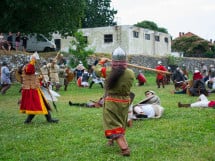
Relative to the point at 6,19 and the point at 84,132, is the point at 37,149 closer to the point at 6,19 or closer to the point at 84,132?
the point at 84,132

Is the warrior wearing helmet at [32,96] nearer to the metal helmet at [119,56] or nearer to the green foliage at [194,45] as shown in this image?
the metal helmet at [119,56]

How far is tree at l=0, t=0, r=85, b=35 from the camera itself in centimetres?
2077

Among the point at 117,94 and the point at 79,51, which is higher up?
the point at 79,51

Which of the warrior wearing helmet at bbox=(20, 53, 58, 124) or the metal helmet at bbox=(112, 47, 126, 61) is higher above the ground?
the metal helmet at bbox=(112, 47, 126, 61)

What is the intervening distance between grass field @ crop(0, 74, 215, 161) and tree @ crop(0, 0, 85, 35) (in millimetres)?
10511

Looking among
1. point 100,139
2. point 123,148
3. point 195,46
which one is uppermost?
point 195,46

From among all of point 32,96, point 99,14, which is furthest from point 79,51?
point 99,14

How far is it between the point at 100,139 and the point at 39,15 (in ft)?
50.4

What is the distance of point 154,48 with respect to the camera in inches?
1858

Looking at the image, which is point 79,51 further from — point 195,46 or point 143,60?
point 195,46

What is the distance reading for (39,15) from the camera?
22.2 metres

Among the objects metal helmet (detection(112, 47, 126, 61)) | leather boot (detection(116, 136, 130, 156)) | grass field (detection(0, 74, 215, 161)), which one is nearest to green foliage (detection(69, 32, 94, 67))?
grass field (detection(0, 74, 215, 161))

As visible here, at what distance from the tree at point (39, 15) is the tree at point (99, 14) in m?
30.6

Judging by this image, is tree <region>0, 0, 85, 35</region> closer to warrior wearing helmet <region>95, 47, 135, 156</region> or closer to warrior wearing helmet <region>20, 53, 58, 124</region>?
warrior wearing helmet <region>20, 53, 58, 124</region>
